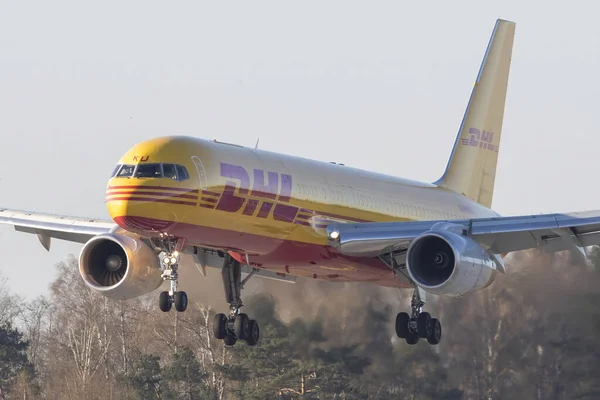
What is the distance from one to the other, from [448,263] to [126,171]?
926 cm

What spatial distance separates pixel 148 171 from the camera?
1415 inches

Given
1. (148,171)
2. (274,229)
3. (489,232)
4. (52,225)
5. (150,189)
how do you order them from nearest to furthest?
(150,189) < (148,171) < (274,229) < (489,232) < (52,225)

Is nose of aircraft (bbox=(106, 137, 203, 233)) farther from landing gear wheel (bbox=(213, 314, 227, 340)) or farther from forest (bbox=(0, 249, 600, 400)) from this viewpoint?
A: forest (bbox=(0, 249, 600, 400))

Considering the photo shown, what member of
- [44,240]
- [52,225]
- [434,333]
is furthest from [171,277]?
[434,333]

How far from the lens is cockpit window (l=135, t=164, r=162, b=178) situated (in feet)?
118

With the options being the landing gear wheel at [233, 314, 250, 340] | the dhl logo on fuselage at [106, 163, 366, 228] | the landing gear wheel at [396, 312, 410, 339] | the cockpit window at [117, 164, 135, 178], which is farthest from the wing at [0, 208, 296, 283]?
the cockpit window at [117, 164, 135, 178]

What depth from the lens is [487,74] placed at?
52406mm

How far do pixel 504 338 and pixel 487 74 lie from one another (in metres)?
9.11

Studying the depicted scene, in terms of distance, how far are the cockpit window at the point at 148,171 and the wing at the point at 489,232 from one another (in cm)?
574

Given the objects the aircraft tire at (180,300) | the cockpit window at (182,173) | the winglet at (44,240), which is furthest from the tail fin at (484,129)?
the cockpit window at (182,173)

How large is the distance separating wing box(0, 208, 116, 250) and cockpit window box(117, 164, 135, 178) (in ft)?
20.6

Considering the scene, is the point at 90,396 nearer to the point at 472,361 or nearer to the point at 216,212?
the point at 472,361

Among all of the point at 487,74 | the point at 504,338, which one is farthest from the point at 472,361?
the point at 487,74

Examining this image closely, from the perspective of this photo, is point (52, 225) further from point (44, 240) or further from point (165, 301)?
point (165, 301)
